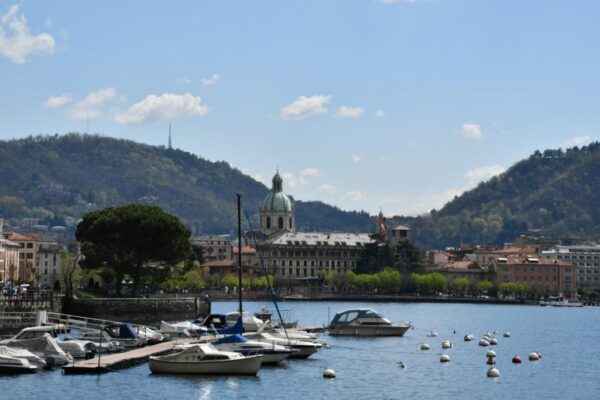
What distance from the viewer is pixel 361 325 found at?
87938 mm

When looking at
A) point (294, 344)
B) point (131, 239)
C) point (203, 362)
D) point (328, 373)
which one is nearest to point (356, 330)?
point (131, 239)

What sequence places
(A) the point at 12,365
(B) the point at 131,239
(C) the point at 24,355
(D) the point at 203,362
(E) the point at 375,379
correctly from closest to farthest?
(A) the point at 12,365
(C) the point at 24,355
(D) the point at 203,362
(E) the point at 375,379
(B) the point at 131,239

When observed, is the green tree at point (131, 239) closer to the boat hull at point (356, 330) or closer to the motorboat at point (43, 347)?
the boat hull at point (356, 330)

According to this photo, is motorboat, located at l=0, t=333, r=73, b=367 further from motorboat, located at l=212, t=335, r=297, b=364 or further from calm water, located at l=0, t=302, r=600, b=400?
motorboat, located at l=212, t=335, r=297, b=364

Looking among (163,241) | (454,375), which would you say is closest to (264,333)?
(454,375)

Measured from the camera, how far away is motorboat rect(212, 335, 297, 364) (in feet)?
195

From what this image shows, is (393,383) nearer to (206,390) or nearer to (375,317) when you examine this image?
(206,390)

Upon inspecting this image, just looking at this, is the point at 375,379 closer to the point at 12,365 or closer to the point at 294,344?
the point at 294,344

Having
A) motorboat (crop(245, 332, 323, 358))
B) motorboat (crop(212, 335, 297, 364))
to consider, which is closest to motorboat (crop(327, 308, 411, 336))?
motorboat (crop(245, 332, 323, 358))

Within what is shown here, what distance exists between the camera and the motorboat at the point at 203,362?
184 ft

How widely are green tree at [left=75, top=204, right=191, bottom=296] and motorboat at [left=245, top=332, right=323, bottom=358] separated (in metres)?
31.9

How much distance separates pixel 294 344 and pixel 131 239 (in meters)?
34.6

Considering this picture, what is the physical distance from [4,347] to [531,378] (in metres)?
24.6

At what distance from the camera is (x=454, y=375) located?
63.1m
